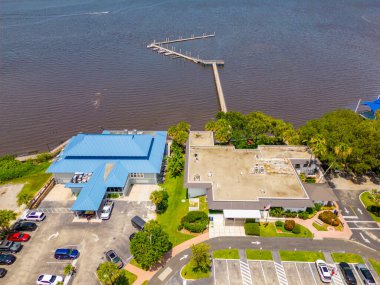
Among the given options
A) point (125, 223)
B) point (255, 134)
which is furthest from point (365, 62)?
point (125, 223)

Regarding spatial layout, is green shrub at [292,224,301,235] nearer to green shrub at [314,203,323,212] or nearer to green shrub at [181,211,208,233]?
green shrub at [314,203,323,212]

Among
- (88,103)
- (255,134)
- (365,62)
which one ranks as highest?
(365,62)

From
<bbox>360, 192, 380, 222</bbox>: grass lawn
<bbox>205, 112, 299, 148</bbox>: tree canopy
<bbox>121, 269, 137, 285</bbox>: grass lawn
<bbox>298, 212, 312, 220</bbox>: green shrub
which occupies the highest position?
<bbox>205, 112, 299, 148</bbox>: tree canopy

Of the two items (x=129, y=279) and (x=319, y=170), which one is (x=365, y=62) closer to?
(x=319, y=170)

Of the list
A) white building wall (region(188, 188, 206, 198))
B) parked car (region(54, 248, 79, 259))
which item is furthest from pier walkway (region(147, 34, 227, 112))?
parked car (region(54, 248, 79, 259))

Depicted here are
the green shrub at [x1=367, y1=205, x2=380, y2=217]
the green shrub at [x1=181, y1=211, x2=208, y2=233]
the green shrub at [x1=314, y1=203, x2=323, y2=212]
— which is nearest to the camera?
the green shrub at [x1=181, y1=211, x2=208, y2=233]

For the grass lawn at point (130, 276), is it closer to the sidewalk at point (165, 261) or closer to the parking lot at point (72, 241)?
the sidewalk at point (165, 261)

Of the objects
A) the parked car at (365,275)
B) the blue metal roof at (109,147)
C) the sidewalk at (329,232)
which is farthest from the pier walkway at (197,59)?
the parked car at (365,275)
